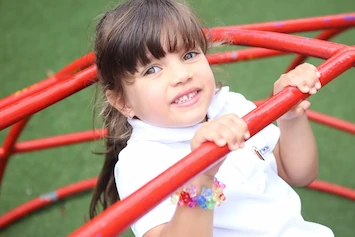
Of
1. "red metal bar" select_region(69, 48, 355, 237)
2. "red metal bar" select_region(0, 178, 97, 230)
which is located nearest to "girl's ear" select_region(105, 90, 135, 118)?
"red metal bar" select_region(69, 48, 355, 237)

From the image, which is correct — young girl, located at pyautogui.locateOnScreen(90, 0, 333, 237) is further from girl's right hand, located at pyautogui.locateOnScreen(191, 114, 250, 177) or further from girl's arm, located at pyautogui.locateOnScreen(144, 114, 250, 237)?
girl's right hand, located at pyautogui.locateOnScreen(191, 114, 250, 177)

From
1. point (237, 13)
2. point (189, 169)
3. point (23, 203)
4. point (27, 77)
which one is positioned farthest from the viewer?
point (237, 13)

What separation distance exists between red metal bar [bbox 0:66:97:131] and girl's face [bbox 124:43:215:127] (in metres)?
0.18

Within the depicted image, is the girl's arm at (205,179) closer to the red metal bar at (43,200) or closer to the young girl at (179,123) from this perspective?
the young girl at (179,123)

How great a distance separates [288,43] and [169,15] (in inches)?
9.7

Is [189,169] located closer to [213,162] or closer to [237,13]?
[213,162]

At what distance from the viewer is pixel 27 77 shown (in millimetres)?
2576

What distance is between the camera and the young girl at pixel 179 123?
100cm

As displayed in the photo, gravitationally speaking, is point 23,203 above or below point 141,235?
below

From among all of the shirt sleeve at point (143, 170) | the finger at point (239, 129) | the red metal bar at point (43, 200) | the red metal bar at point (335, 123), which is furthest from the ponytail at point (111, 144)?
the red metal bar at point (335, 123)

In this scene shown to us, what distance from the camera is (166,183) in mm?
715

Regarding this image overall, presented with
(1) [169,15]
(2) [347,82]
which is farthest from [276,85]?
(2) [347,82]

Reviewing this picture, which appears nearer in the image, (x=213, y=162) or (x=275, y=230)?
(x=213, y=162)

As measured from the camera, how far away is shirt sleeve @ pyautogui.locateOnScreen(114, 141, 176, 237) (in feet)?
3.25
